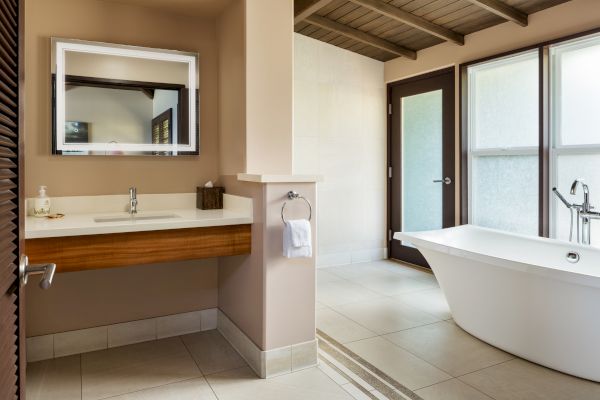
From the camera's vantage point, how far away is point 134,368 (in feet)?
7.80

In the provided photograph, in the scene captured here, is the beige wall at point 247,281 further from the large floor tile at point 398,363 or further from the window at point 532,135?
the window at point 532,135

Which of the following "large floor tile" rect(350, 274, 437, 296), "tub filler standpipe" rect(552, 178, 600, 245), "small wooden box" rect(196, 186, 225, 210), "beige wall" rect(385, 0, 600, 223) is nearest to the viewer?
"small wooden box" rect(196, 186, 225, 210)

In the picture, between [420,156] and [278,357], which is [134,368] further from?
[420,156]

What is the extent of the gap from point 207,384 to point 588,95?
10.8 feet

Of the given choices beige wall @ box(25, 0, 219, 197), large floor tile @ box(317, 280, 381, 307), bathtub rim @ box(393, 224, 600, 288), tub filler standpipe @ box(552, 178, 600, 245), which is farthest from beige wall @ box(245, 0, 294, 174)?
tub filler standpipe @ box(552, 178, 600, 245)

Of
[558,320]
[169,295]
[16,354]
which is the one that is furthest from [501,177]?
[16,354]

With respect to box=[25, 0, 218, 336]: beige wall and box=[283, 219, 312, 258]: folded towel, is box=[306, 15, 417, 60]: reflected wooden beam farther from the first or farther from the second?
box=[283, 219, 312, 258]: folded towel

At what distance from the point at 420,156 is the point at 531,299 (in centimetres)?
253

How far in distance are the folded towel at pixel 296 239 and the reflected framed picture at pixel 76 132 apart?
133 cm

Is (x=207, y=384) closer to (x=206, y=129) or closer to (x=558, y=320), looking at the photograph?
(x=206, y=129)

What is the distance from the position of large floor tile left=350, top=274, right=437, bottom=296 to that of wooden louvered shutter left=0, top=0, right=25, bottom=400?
3.15 m

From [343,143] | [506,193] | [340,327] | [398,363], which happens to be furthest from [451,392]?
[343,143]

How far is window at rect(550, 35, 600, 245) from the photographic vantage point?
3180 millimetres

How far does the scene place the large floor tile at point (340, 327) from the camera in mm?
2834
